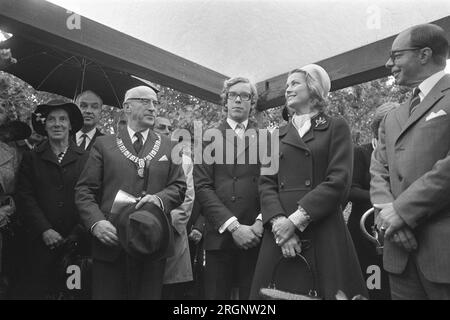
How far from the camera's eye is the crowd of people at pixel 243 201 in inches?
118

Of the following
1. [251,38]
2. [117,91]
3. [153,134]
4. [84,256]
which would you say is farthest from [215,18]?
[84,256]

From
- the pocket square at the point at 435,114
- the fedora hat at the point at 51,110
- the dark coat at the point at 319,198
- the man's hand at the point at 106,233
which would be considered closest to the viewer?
the pocket square at the point at 435,114

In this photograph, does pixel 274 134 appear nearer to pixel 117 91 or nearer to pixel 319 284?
pixel 319 284

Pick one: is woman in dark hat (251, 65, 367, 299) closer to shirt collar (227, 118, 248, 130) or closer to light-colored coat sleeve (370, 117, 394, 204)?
light-colored coat sleeve (370, 117, 394, 204)

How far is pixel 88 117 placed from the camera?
5492 millimetres

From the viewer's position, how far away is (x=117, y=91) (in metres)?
6.16

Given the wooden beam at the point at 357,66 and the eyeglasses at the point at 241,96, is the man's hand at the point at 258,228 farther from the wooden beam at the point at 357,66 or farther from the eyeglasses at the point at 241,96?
the wooden beam at the point at 357,66

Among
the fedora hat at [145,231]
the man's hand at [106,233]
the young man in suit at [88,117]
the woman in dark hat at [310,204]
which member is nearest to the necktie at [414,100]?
the woman in dark hat at [310,204]

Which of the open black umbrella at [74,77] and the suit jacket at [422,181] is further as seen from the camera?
the open black umbrella at [74,77]

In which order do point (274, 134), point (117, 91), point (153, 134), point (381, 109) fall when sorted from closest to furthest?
point (274, 134)
point (153, 134)
point (381, 109)
point (117, 91)

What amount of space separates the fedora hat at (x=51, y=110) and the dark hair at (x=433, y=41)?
3013 mm

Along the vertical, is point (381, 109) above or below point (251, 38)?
below

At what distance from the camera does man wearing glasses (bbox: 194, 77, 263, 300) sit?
12.9 feet
